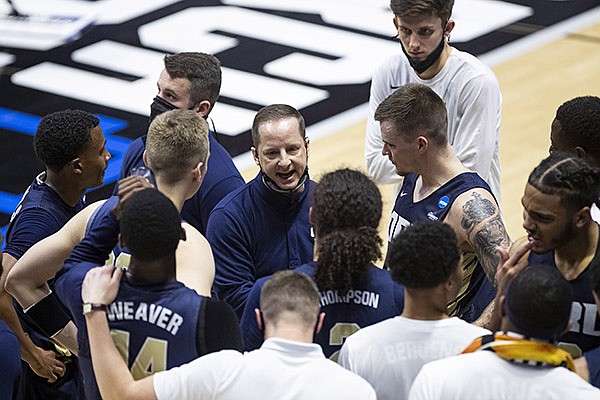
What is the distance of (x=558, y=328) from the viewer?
3.70 metres

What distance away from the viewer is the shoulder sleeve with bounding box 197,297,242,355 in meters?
4.02

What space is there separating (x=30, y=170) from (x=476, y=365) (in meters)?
6.02

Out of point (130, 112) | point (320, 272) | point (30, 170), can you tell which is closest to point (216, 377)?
point (320, 272)

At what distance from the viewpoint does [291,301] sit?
12.5 ft

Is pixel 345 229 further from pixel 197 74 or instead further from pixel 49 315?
pixel 197 74

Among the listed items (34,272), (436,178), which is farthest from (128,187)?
(436,178)

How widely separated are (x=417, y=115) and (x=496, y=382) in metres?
1.92

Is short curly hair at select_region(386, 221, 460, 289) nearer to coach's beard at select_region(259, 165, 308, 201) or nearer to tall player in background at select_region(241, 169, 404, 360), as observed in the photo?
tall player in background at select_region(241, 169, 404, 360)

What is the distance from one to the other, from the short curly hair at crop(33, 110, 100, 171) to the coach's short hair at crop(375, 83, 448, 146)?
56.3 inches

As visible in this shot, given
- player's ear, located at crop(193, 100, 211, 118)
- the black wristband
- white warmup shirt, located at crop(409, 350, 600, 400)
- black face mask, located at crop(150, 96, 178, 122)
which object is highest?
white warmup shirt, located at crop(409, 350, 600, 400)

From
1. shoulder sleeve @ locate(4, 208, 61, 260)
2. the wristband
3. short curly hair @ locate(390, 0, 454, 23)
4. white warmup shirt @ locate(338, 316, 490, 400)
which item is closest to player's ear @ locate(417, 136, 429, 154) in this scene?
short curly hair @ locate(390, 0, 454, 23)

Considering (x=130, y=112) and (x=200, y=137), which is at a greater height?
(x=200, y=137)

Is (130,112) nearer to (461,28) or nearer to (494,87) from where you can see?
(461,28)

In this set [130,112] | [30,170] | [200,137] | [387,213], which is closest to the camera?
[200,137]
